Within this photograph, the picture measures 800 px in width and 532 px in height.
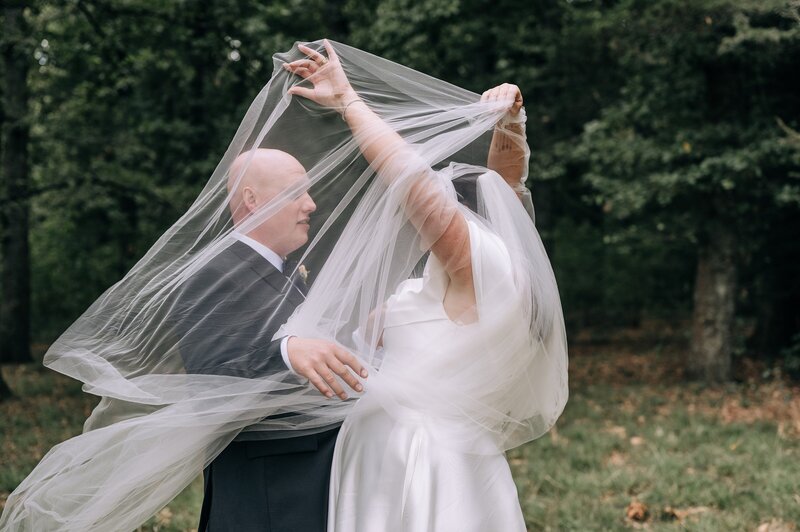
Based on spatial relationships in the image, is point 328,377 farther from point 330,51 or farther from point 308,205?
point 330,51

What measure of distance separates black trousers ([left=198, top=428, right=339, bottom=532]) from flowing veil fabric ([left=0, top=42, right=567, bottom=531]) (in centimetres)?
7

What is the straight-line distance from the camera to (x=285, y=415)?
2531mm

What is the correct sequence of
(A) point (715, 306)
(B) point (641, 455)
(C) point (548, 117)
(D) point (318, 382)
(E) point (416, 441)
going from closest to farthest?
1. (D) point (318, 382)
2. (E) point (416, 441)
3. (B) point (641, 455)
4. (A) point (715, 306)
5. (C) point (548, 117)

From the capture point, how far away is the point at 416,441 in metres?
2.50

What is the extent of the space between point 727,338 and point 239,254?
35.5 ft

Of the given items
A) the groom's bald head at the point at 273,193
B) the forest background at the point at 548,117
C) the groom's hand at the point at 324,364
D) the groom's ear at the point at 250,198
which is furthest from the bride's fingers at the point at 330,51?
the forest background at the point at 548,117

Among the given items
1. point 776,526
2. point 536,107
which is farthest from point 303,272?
point 536,107

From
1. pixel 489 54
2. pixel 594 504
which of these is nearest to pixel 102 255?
pixel 489 54

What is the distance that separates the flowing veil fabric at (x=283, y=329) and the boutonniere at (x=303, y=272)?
0.05 ft

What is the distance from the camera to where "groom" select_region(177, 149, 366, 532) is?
Result: 8.02 ft

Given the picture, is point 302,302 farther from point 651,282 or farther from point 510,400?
point 651,282

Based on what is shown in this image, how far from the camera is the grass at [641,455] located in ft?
17.8

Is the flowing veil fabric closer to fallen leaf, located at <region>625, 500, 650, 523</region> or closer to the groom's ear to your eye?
the groom's ear

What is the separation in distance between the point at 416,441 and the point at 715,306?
1043 cm
